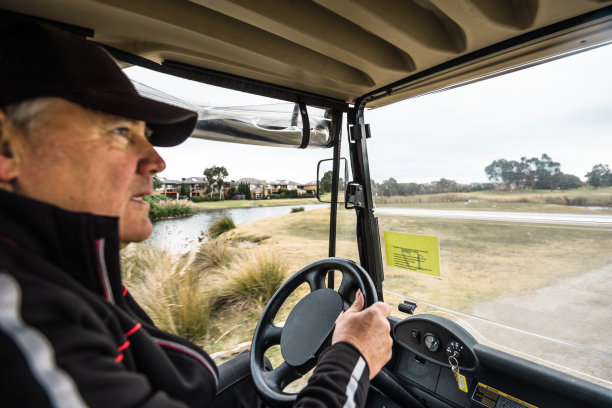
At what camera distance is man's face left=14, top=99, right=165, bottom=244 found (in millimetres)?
667

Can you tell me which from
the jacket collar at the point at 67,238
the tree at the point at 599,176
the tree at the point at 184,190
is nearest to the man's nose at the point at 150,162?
the jacket collar at the point at 67,238

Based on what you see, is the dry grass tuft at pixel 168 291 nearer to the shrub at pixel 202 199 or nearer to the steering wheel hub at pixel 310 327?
the shrub at pixel 202 199

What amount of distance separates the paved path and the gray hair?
198 centimetres

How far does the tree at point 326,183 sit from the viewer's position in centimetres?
250

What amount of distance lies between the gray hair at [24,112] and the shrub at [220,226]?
388 cm

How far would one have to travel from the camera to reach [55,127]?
0.70m

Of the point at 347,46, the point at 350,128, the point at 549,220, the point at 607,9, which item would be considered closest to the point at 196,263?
the point at 350,128

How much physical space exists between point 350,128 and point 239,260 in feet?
9.20

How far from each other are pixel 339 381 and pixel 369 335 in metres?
0.22

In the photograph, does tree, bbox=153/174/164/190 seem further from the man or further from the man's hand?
the man's hand

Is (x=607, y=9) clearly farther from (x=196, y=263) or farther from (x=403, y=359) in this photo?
(x=196, y=263)

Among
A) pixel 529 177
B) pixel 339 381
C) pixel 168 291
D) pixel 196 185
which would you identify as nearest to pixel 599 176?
pixel 529 177

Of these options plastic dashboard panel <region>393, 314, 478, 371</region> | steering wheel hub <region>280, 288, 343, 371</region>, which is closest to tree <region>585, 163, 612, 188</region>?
plastic dashboard panel <region>393, 314, 478, 371</region>

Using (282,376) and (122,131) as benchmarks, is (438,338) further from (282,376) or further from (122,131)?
(122,131)
